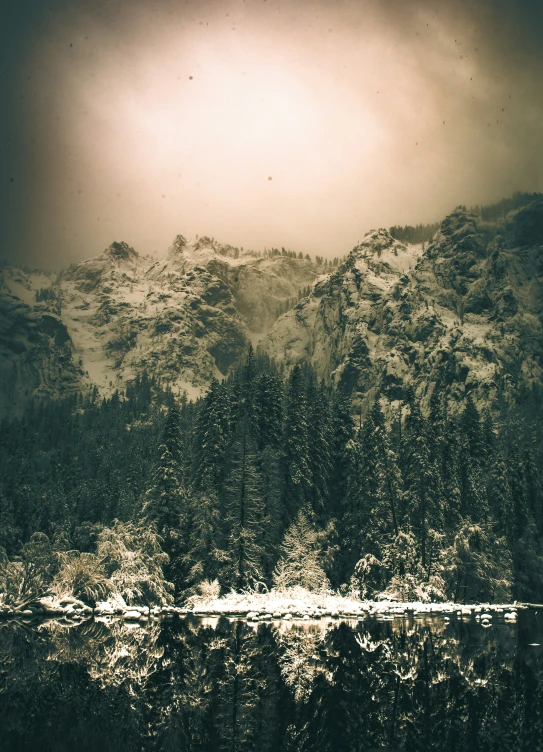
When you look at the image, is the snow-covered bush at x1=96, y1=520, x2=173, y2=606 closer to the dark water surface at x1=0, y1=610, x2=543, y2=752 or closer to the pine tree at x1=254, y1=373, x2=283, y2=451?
the dark water surface at x1=0, y1=610, x2=543, y2=752

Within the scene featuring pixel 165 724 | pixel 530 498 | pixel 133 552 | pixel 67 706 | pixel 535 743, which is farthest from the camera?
pixel 530 498

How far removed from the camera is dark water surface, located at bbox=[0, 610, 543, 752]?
1962cm

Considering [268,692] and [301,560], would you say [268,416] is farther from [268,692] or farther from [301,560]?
[268,692]

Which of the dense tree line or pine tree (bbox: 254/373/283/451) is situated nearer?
the dense tree line

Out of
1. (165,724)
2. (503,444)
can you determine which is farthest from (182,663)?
(503,444)

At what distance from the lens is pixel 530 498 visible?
271 ft

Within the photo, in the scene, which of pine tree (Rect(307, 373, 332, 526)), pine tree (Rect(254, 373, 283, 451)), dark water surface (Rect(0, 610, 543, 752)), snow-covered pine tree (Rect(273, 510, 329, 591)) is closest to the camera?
dark water surface (Rect(0, 610, 543, 752))

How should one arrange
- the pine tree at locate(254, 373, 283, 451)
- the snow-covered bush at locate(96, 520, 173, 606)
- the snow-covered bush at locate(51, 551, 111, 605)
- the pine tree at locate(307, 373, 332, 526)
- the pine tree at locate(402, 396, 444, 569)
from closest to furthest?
the snow-covered bush at locate(51, 551, 111, 605)
the snow-covered bush at locate(96, 520, 173, 606)
the pine tree at locate(402, 396, 444, 569)
the pine tree at locate(307, 373, 332, 526)
the pine tree at locate(254, 373, 283, 451)

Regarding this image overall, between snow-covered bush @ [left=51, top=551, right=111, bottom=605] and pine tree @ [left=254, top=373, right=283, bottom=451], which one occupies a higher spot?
pine tree @ [left=254, top=373, right=283, bottom=451]

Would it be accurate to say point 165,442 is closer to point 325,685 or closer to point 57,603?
point 57,603

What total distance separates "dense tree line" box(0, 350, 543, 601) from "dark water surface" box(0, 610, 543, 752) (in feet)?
75.6

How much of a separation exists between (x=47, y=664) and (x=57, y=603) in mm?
26122

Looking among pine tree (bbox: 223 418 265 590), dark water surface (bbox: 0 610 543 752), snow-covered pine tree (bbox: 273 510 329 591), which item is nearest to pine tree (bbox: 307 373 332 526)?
snow-covered pine tree (bbox: 273 510 329 591)

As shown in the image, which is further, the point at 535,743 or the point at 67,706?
the point at 67,706
